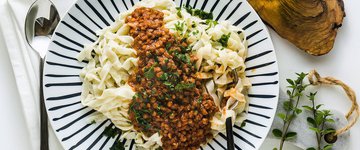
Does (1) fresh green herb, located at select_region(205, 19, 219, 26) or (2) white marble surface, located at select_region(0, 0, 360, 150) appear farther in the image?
(2) white marble surface, located at select_region(0, 0, 360, 150)

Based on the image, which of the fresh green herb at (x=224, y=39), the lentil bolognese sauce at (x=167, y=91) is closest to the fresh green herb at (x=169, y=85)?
the lentil bolognese sauce at (x=167, y=91)

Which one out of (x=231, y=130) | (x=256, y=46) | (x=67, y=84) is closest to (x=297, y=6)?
(x=256, y=46)

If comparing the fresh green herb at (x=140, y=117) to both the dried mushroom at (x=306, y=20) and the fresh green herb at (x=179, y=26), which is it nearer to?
the fresh green herb at (x=179, y=26)

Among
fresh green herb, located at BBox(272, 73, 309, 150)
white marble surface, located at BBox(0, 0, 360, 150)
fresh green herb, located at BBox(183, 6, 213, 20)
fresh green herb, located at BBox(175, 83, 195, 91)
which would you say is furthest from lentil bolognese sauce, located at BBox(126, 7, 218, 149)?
white marble surface, located at BBox(0, 0, 360, 150)

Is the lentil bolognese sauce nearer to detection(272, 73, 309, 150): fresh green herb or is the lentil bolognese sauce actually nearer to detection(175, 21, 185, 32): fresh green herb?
detection(175, 21, 185, 32): fresh green herb

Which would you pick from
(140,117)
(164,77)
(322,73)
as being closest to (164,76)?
(164,77)

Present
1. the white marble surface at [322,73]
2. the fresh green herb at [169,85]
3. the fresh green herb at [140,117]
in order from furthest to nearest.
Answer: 1. the white marble surface at [322,73]
2. the fresh green herb at [140,117]
3. the fresh green herb at [169,85]

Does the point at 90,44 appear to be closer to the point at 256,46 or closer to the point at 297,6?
the point at 256,46
